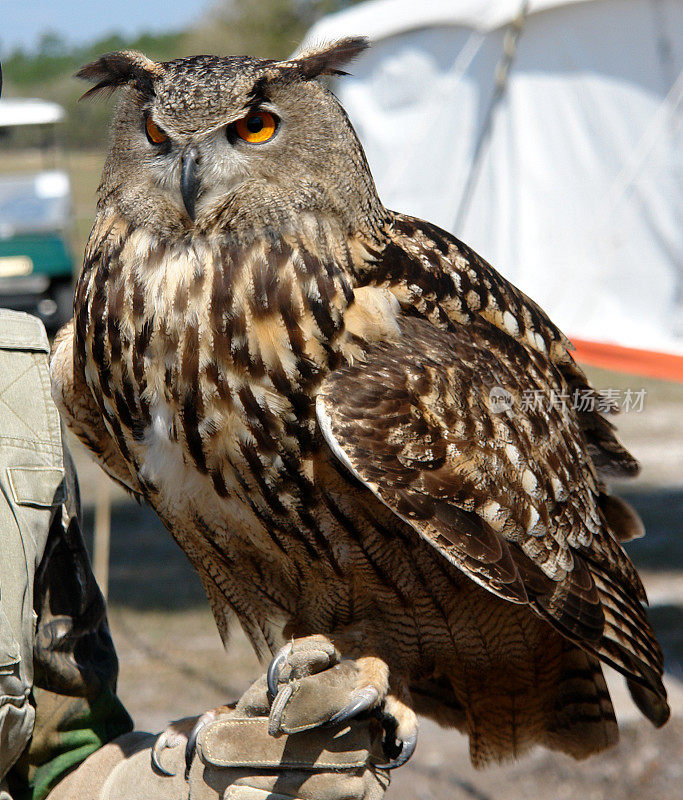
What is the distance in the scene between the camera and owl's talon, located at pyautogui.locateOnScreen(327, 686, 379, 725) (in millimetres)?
1923

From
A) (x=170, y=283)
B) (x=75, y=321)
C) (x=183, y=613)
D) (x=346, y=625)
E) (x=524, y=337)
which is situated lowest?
(x=183, y=613)

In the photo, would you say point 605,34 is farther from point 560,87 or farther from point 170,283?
point 170,283

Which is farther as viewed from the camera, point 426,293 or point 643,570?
point 643,570

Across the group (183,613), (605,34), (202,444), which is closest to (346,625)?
(202,444)

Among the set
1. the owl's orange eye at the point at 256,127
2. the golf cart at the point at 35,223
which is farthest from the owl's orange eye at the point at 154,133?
the golf cart at the point at 35,223

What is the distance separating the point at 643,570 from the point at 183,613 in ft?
9.59

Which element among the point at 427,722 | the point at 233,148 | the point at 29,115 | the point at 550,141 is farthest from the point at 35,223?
the point at 233,148

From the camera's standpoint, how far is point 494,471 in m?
2.09

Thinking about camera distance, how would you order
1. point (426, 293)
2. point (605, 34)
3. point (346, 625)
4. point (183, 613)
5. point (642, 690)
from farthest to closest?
point (605, 34)
point (183, 613)
point (642, 690)
point (346, 625)
point (426, 293)

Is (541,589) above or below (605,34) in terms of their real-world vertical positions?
below

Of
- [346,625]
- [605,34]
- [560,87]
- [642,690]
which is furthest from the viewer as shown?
[560,87]

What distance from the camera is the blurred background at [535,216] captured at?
182 inches

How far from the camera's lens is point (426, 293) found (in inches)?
80.8

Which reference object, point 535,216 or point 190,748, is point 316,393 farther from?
point 535,216
